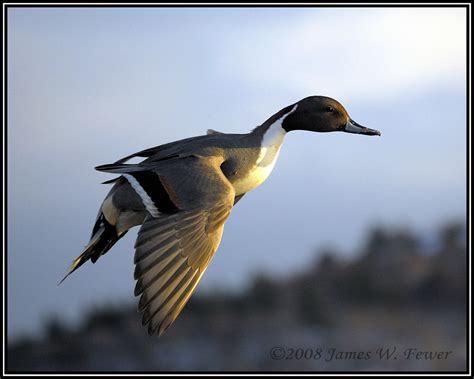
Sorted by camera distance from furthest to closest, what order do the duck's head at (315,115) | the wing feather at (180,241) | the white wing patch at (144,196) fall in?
the duck's head at (315,115), the white wing patch at (144,196), the wing feather at (180,241)

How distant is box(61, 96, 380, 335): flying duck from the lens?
3457 mm

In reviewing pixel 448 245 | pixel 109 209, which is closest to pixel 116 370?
pixel 448 245

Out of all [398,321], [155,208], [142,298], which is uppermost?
[155,208]

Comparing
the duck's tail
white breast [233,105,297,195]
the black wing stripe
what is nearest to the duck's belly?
white breast [233,105,297,195]

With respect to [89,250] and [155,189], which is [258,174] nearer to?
[155,189]

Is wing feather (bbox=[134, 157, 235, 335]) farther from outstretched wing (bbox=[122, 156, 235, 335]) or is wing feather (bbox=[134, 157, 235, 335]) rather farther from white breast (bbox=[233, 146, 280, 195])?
white breast (bbox=[233, 146, 280, 195])

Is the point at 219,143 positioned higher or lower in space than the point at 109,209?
higher

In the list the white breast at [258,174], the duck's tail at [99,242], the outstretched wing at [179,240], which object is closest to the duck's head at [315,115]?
the white breast at [258,174]

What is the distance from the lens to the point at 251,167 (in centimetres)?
401

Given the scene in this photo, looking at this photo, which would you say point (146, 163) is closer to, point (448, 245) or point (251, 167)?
point (251, 167)

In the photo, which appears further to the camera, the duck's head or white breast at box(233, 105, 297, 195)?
the duck's head

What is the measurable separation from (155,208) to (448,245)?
1210 centimetres

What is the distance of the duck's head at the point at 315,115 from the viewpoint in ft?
13.8

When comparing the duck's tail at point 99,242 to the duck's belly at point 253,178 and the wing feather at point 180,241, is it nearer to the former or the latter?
the wing feather at point 180,241
